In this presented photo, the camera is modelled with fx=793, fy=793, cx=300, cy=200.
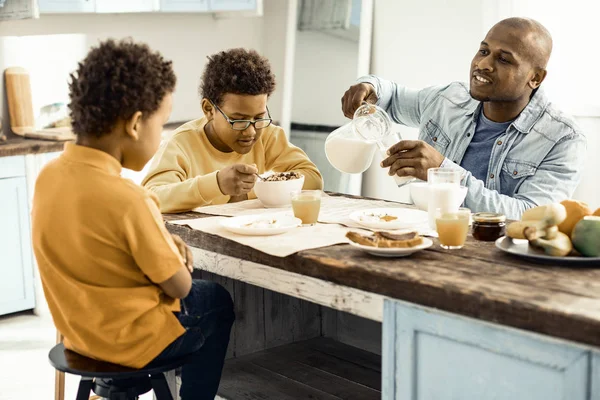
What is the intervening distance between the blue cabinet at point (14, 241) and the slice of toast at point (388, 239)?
2.59 m

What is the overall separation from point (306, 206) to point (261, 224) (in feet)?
0.43

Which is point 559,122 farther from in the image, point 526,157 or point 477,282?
point 477,282

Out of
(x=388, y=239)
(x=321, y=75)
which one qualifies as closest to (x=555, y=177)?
(x=388, y=239)

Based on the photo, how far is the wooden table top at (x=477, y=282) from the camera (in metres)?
1.38

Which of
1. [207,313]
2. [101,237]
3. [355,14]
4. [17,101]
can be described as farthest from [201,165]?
[355,14]

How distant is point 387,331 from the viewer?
65.6 inches

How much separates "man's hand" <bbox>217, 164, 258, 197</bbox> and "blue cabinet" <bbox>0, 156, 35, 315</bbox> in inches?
77.4

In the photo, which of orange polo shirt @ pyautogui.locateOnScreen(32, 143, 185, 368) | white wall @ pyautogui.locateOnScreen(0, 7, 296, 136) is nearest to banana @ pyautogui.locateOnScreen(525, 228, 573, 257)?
Result: orange polo shirt @ pyautogui.locateOnScreen(32, 143, 185, 368)

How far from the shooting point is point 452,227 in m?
1.78

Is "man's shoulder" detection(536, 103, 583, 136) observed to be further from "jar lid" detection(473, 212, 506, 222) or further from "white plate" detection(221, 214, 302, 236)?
"white plate" detection(221, 214, 302, 236)

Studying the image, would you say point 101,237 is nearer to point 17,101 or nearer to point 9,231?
point 9,231

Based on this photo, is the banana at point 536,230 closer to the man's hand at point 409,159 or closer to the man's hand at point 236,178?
the man's hand at point 409,159

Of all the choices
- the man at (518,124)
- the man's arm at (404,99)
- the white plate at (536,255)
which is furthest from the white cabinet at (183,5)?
the white plate at (536,255)

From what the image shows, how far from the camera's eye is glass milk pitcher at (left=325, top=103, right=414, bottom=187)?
233 cm
